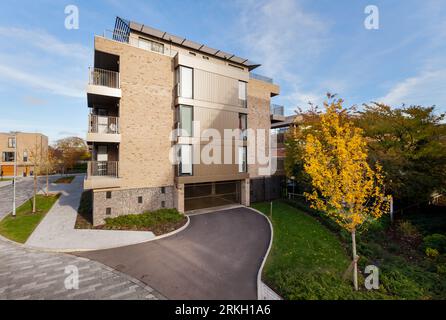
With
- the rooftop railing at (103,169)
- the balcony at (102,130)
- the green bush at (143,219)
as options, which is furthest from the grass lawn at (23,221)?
the balcony at (102,130)

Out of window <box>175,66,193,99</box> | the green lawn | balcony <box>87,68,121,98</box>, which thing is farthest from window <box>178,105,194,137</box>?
the green lawn

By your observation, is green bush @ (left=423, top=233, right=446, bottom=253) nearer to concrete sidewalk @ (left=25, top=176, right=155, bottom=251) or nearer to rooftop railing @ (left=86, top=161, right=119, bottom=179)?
concrete sidewalk @ (left=25, top=176, right=155, bottom=251)

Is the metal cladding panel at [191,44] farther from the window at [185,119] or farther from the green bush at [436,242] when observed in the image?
the green bush at [436,242]

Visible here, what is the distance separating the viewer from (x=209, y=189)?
75.4 ft

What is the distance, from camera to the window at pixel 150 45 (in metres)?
17.3

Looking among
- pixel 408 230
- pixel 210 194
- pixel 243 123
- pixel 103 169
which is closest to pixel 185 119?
pixel 243 123

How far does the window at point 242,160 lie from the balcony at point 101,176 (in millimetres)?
10028

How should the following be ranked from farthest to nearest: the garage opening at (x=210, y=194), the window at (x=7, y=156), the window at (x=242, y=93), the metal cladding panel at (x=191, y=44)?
the window at (x=7, y=156) → the garage opening at (x=210, y=194) → the window at (x=242, y=93) → the metal cladding panel at (x=191, y=44)

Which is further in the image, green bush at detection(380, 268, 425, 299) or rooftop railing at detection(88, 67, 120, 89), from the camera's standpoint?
rooftop railing at detection(88, 67, 120, 89)

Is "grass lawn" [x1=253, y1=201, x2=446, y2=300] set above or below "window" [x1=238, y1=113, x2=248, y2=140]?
below

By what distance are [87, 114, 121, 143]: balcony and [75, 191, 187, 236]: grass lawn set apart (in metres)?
5.27

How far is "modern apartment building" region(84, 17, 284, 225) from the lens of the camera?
14312 mm

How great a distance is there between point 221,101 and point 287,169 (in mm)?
9132

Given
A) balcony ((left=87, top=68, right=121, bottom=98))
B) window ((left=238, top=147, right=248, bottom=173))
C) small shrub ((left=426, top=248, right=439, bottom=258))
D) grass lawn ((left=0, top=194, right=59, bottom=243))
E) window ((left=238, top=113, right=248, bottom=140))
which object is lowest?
small shrub ((left=426, top=248, right=439, bottom=258))
